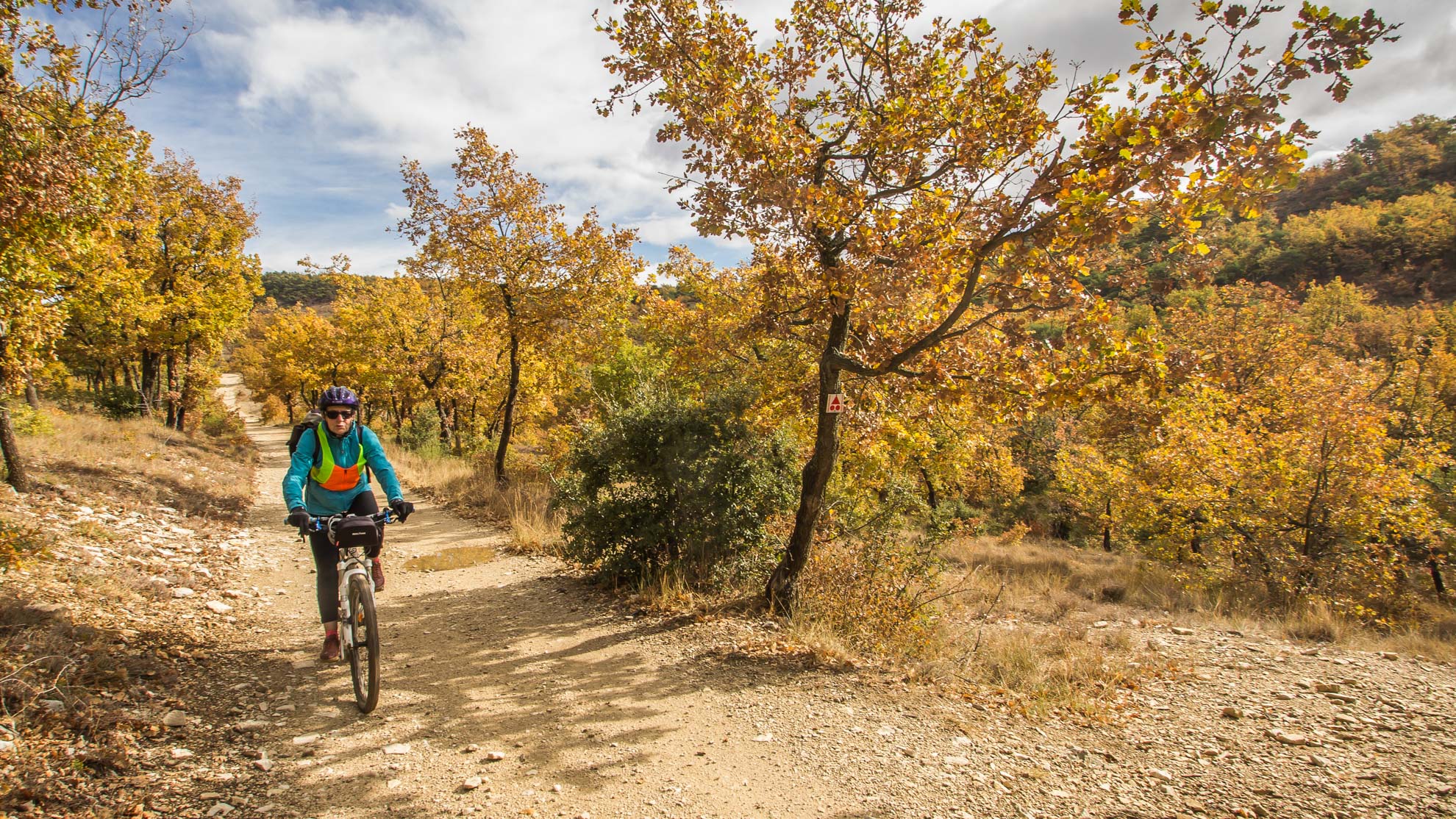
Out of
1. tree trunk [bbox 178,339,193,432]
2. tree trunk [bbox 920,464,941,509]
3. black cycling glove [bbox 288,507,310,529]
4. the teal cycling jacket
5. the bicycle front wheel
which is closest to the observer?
black cycling glove [bbox 288,507,310,529]

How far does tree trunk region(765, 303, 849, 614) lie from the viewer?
6.82 meters

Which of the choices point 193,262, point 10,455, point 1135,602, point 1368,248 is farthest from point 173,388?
point 1368,248

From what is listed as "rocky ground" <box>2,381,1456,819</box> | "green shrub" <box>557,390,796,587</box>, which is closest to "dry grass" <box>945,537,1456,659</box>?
"rocky ground" <box>2,381,1456,819</box>

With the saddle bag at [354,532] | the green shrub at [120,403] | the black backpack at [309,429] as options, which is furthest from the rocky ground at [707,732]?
the green shrub at [120,403]

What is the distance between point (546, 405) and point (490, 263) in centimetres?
775

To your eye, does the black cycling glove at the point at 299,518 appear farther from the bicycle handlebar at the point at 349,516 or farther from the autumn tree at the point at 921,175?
the autumn tree at the point at 921,175

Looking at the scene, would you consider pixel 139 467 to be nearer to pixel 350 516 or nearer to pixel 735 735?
pixel 350 516

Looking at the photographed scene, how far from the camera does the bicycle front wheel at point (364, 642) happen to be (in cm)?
425

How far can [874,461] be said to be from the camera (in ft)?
42.0

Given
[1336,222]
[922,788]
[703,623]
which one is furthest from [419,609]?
[1336,222]

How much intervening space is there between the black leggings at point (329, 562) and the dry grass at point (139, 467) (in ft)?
25.0

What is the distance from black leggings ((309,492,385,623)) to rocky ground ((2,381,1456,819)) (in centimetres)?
59

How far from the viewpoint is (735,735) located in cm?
434

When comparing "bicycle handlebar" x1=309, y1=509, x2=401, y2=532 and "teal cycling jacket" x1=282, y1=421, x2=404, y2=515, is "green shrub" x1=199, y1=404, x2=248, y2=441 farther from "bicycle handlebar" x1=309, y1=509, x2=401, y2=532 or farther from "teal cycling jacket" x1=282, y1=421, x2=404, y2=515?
"bicycle handlebar" x1=309, y1=509, x2=401, y2=532
